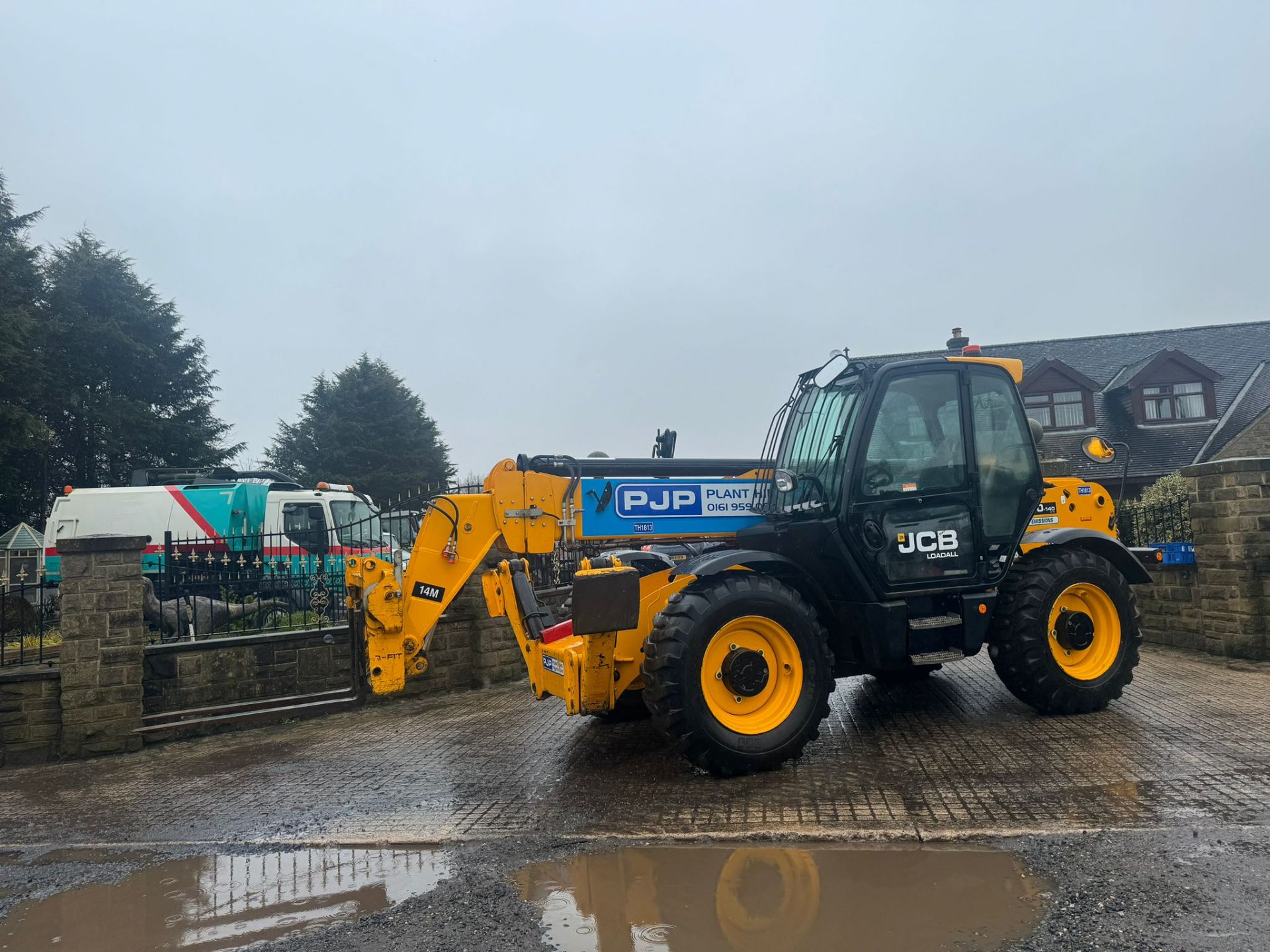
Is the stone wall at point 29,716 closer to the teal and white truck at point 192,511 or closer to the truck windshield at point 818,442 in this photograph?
the truck windshield at point 818,442

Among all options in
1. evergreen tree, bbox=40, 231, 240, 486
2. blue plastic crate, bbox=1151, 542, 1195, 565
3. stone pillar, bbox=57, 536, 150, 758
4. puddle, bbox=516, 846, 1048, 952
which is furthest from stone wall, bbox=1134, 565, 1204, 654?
evergreen tree, bbox=40, 231, 240, 486

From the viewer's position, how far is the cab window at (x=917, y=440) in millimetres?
5629

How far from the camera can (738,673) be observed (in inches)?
197

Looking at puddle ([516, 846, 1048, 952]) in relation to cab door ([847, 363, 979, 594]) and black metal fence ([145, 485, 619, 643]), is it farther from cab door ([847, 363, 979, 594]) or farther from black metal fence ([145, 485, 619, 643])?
black metal fence ([145, 485, 619, 643])

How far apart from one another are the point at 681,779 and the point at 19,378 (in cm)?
2640

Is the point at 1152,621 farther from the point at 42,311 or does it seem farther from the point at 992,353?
the point at 42,311

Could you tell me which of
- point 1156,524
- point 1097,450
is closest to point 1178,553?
point 1156,524

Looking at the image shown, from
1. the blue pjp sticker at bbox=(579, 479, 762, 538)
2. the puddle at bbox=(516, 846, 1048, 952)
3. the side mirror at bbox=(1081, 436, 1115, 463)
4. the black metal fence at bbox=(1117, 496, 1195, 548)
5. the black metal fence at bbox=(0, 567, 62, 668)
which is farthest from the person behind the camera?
the black metal fence at bbox=(1117, 496, 1195, 548)

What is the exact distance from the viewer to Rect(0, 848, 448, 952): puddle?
3.39 metres

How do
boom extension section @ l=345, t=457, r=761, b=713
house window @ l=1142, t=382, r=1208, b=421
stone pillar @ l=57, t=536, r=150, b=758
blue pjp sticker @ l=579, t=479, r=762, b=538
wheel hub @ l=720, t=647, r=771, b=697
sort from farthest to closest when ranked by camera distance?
house window @ l=1142, t=382, r=1208, b=421, stone pillar @ l=57, t=536, r=150, b=758, blue pjp sticker @ l=579, t=479, r=762, b=538, boom extension section @ l=345, t=457, r=761, b=713, wheel hub @ l=720, t=647, r=771, b=697

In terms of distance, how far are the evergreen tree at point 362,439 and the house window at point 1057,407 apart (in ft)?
79.2

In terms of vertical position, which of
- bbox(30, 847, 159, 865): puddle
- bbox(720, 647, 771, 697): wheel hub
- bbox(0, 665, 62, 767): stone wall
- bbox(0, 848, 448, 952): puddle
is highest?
bbox(720, 647, 771, 697): wheel hub

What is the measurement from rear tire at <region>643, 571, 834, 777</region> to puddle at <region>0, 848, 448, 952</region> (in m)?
1.55

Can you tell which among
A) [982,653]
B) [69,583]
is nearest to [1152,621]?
[982,653]
